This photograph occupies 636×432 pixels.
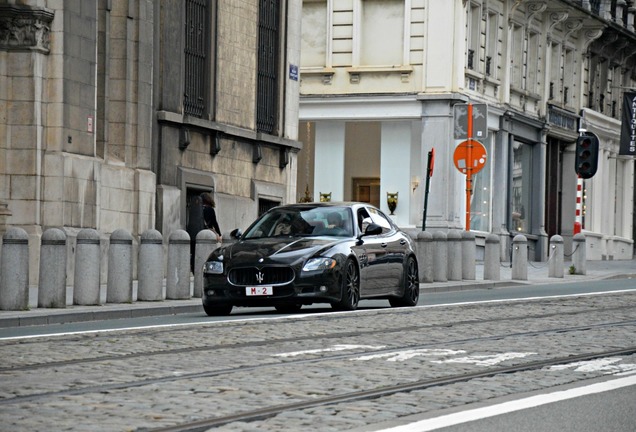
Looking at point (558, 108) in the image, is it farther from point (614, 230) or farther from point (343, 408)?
point (343, 408)

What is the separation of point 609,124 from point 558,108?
25.9 ft

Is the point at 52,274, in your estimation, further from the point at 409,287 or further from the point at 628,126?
the point at 628,126

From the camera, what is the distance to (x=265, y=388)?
37.6ft

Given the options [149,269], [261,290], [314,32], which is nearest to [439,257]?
[149,269]

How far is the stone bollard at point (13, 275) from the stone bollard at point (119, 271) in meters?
2.12

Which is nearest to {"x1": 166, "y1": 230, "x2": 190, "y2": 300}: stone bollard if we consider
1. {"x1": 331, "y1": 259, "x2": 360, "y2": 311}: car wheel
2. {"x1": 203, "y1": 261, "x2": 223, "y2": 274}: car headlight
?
{"x1": 203, "y1": 261, "x2": 223, "y2": 274}: car headlight

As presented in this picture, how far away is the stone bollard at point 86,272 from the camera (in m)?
22.2

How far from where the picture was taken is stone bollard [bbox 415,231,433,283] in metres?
32.4

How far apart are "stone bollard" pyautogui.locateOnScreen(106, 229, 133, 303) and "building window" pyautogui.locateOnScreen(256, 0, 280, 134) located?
1542 centimetres

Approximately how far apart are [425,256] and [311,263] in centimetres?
1193

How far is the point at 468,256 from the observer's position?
34.0 meters

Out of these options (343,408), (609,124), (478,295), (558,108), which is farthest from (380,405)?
(609,124)

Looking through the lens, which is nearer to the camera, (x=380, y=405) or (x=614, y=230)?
(x=380, y=405)

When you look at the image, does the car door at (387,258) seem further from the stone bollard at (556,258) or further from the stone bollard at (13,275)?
the stone bollard at (556,258)
